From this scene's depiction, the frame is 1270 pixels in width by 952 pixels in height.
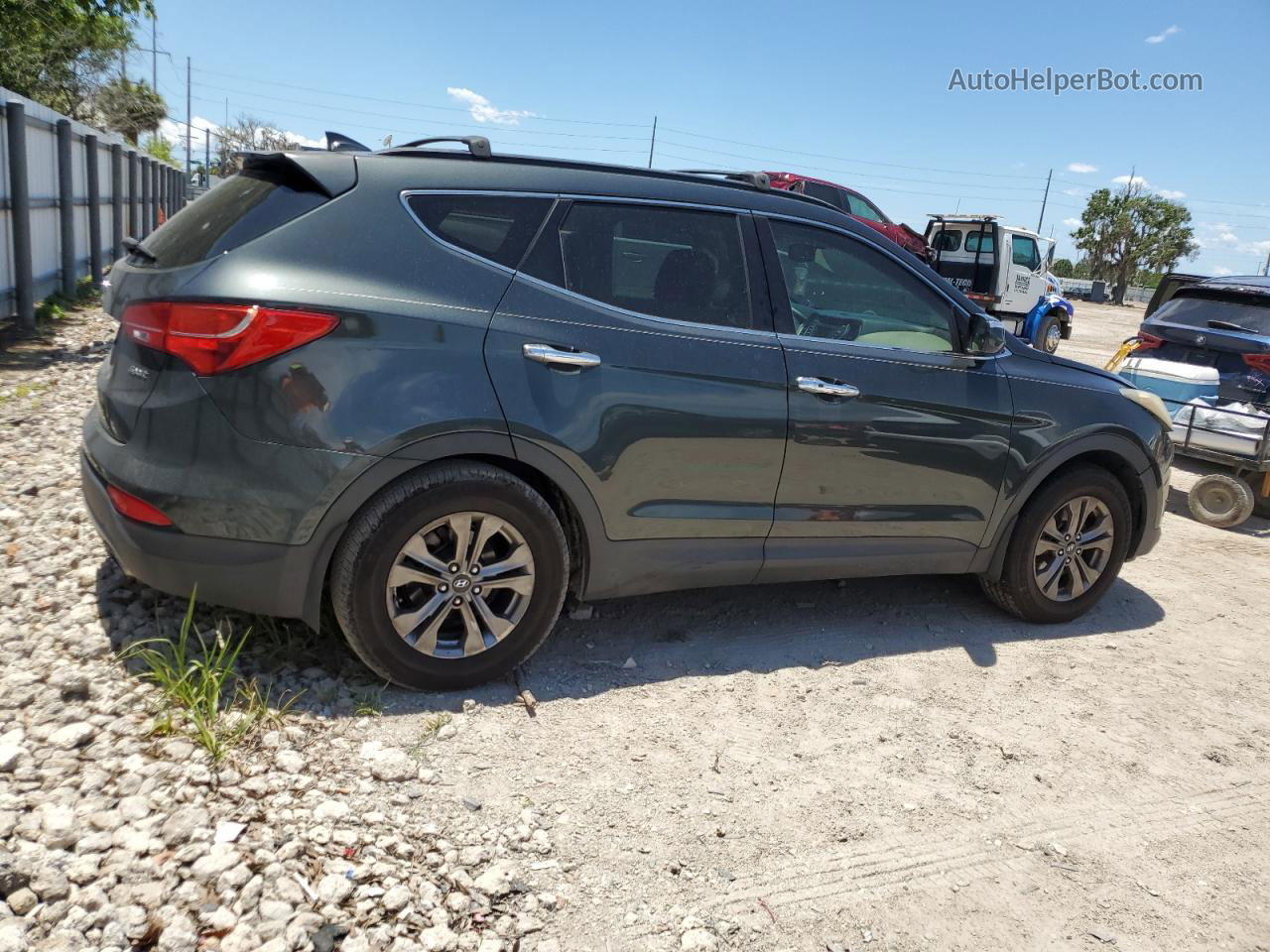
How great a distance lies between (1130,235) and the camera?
5716 centimetres

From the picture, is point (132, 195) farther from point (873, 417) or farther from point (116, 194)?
point (873, 417)

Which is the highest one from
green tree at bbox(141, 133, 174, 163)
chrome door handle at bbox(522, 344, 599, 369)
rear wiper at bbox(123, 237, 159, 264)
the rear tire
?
green tree at bbox(141, 133, 174, 163)

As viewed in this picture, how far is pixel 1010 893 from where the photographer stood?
8.98 feet

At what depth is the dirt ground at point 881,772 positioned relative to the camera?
8.61ft

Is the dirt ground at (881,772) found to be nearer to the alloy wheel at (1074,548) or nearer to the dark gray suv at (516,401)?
the alloy wheel at (1074,548)

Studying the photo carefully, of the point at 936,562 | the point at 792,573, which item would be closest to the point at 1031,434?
the point at 936,562

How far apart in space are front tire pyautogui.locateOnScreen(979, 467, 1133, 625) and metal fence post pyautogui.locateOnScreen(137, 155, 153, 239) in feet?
53.9

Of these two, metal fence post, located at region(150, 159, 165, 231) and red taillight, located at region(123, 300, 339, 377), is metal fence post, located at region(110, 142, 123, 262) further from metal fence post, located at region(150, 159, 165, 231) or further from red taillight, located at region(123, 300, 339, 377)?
red taillight, located at region(123, 300, 339, 377)

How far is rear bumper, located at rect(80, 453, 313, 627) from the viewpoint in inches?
118

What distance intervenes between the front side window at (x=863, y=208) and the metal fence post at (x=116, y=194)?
1204 cm

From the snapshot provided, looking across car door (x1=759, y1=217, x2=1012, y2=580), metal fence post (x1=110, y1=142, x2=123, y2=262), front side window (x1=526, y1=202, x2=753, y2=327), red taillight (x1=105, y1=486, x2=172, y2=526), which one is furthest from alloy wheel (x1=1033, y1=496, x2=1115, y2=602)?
metal fence post (x1=110, y1=142, x2=123, y2=262)

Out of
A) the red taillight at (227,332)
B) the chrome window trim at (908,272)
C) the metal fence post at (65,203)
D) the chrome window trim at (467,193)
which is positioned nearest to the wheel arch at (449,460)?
the red taillight at (227,332)

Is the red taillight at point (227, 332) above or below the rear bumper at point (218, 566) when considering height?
above

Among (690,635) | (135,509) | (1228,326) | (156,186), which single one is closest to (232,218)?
(135,509)
